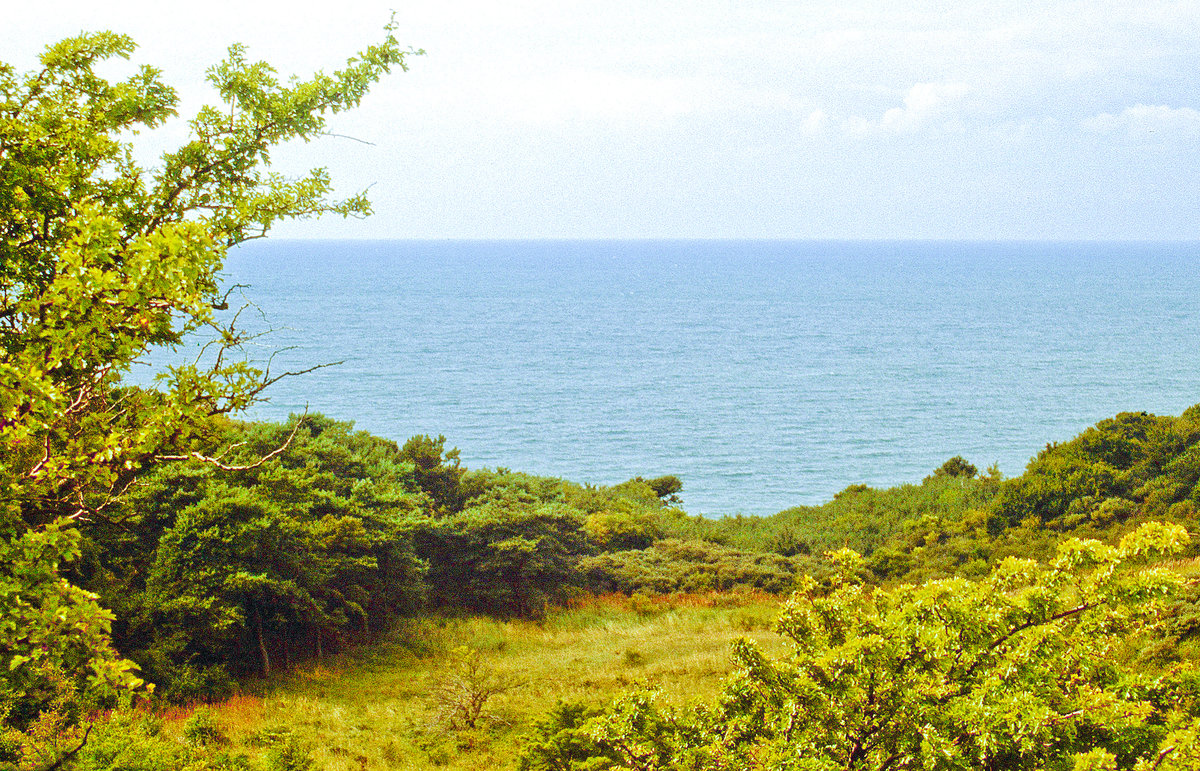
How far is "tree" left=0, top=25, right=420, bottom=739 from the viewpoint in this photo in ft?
16.2

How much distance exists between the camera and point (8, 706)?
32.5 feet

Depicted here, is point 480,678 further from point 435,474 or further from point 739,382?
point 739,382

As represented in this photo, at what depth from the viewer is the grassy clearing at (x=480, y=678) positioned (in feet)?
41.1

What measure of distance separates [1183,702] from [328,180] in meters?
9.92

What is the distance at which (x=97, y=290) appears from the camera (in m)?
5.04

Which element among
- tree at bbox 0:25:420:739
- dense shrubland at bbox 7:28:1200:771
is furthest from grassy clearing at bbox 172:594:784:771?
tree at bbox 0:25:420:739

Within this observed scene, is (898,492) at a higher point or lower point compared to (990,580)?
lower

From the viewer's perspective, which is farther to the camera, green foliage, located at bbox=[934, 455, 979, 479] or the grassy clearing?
green foliage, located at bbox=[934, 455, 979, 479]

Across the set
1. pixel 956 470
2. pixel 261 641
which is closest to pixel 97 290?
pixel 261 641

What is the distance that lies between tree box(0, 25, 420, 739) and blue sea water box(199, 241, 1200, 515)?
19.7 ft

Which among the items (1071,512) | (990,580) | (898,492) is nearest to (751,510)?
(898,492)

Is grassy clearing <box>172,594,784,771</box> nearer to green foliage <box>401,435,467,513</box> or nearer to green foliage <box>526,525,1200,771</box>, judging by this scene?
green foliage <box>526,525,1200,771</box>

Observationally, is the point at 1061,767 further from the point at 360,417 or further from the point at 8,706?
the point at 360,417

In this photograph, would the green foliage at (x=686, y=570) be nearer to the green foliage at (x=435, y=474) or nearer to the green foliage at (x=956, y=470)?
the green foliage at (x=435, y=474)
